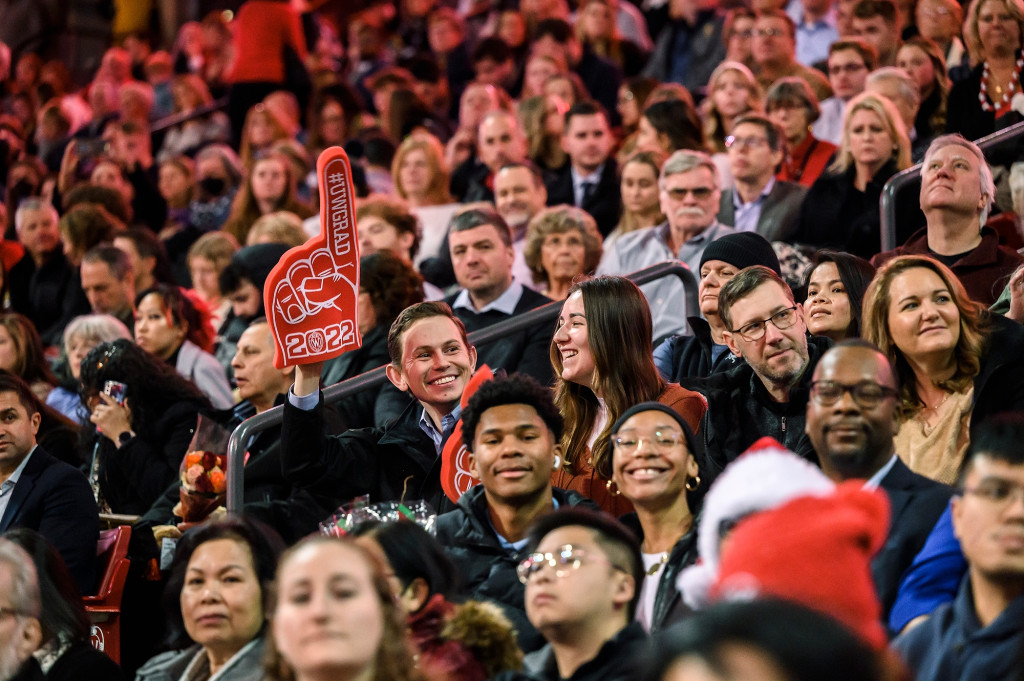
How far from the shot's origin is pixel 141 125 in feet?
39.5

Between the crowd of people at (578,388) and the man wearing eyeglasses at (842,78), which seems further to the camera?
the man wearing eyeglasses at (842,78)

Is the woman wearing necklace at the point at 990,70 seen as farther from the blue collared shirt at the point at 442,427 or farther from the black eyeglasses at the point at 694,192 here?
the blue collared shirt at the point at 442,427

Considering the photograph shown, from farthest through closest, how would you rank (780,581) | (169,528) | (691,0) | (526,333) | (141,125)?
(141,125)
(691,0)
(526,333)
(169,528)
(780,581)

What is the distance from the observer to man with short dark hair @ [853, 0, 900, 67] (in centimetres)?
888

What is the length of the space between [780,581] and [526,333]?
3776 millimetres

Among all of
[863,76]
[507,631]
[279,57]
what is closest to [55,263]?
[279,57]

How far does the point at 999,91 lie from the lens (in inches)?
282

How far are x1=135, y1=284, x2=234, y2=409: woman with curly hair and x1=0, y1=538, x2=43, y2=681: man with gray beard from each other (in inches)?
113

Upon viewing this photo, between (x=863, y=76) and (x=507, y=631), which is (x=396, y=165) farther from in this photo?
(x=507, y=631)

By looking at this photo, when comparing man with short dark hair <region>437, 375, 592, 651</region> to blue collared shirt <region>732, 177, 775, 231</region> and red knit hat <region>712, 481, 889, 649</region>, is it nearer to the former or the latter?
red knit hat <region>712, 481, 889, 649</region>

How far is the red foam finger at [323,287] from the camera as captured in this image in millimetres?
4820

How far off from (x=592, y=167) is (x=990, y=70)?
2262 millimetres

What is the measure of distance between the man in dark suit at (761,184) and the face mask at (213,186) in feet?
14.7

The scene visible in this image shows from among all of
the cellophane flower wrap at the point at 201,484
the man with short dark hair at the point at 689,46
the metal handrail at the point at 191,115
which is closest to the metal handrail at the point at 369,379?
the cellophane flower wrap at the point at 201,484
